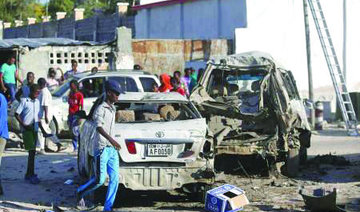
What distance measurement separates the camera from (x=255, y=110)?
40.9ft

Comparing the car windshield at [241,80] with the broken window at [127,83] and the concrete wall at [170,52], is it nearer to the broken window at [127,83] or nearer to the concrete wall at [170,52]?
the broken window at [127,83]

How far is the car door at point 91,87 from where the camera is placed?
56.2 ft

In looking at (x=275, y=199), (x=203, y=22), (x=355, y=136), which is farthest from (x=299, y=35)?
(x=275, y=199)

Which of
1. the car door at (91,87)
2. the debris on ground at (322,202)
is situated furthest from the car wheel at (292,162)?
the car door at (91,87)

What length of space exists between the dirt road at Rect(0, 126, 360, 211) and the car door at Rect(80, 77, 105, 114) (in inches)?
110

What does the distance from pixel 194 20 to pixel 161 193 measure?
2033cm

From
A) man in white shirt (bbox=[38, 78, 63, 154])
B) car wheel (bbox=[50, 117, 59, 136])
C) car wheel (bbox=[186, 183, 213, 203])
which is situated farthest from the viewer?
car wheel (bbox=[50, 117, 59, 136])

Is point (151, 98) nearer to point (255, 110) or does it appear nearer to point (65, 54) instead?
point (255, 110)

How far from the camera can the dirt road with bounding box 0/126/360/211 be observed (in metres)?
9.78

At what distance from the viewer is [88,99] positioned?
1711cm

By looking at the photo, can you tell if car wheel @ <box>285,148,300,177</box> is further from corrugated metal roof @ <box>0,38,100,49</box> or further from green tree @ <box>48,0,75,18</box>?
green tree @ <box>48,0,75,18</box>

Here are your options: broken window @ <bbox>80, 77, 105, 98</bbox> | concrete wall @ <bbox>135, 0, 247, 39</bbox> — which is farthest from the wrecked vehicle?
concrete wall @ <bbox>135, 0, 247, 39</bbox>

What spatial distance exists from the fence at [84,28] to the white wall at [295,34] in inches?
302

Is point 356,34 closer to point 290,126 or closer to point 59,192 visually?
point 290,126
